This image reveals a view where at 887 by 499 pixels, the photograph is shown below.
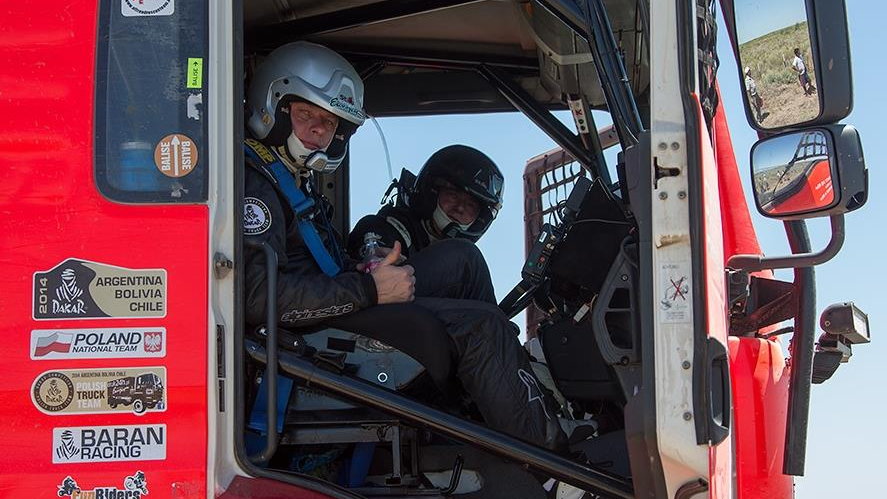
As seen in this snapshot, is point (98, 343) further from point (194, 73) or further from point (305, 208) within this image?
point (305, 208)

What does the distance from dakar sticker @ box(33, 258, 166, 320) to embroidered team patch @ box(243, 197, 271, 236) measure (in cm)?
46

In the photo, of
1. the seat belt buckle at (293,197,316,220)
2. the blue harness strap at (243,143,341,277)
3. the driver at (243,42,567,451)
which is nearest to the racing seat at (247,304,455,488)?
the driver at (243,42,567,451)

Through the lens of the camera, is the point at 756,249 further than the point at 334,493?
Yes

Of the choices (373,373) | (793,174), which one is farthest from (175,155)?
(793,174)

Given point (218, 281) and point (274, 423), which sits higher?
point (218, 281)

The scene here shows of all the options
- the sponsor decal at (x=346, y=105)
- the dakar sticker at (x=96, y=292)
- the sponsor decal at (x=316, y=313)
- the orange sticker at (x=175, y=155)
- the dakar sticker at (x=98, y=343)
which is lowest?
the dakar sticker at (x=98, y=343)

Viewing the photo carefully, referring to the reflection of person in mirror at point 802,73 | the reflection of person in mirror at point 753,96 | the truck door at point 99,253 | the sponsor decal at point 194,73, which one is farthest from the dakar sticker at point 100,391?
the reflection of person in mirror at point 802,73

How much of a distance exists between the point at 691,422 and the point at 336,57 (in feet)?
6.42

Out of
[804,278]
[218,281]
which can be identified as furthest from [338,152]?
[804,278]

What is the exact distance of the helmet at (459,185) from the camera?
4.85 m

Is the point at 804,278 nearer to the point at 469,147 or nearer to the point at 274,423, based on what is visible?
the point at 274,423

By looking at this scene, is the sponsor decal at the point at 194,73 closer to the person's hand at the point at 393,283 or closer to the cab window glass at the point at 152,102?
the cab window glass at the point at 152,102

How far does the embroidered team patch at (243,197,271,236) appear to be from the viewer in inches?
126

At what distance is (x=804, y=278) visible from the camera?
3.30m
